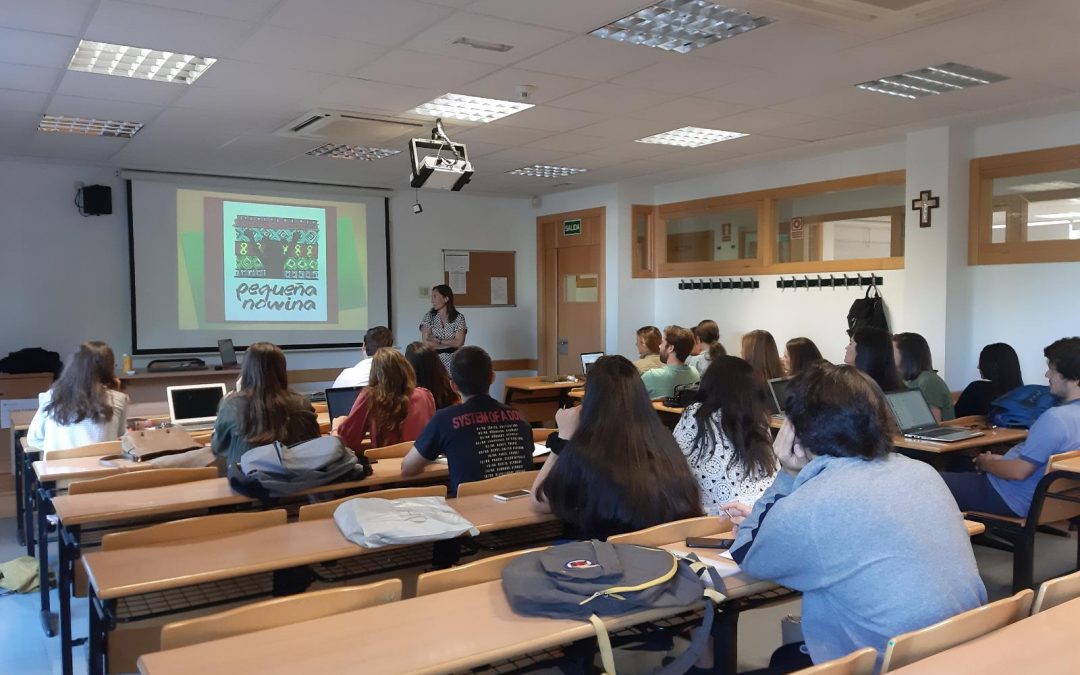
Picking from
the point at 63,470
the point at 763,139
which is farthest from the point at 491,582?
the point at 763,139

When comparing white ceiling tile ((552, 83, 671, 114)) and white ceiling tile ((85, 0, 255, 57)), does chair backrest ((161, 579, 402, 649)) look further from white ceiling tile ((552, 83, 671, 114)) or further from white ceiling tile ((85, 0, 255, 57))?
white ceiling tile ((552, 83, 671, 114))

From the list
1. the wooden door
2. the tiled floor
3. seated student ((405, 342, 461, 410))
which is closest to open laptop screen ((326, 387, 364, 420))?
seated student ((405, 342, 461, 410))

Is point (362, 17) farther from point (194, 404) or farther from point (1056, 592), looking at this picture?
point (1056, 592)

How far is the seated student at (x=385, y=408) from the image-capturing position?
407 centimetres

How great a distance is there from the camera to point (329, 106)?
5035 millimetres

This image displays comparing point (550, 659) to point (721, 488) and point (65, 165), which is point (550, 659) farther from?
point (65, 165)

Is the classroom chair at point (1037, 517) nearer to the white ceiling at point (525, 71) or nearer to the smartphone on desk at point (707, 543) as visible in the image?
the smartphone on desk at point (707, 543)

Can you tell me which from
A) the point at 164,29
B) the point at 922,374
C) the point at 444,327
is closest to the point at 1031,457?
the point at 922,374

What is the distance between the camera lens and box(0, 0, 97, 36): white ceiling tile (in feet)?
10.8

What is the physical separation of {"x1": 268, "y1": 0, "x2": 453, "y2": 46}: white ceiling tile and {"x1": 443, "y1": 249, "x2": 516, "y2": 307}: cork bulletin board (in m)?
5.37

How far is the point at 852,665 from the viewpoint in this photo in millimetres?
1562

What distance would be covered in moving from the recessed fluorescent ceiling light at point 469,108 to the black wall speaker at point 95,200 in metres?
3.48

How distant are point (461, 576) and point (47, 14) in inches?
119

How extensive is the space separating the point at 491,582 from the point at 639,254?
6.91 metres
